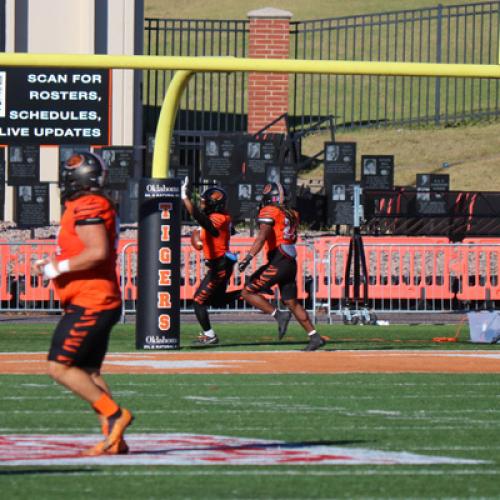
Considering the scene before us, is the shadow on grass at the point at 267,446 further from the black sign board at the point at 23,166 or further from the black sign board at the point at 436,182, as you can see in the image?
the black sign board at the point at 436,182

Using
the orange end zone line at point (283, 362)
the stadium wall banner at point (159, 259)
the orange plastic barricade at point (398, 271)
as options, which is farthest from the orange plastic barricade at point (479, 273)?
the stadium wall banner at point (159, 259)

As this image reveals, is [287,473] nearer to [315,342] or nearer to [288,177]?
[315,342]

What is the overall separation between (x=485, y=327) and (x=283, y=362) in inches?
150

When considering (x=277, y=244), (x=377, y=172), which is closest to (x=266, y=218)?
(x=277, y=244)

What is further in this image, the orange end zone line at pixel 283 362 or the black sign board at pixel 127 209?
the black sign board at pixel 127 209

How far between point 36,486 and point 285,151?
1986 cm

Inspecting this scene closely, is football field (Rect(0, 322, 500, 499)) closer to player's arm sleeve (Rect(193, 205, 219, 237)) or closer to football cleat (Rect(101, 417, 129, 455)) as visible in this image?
football cleat (Rect(101, 417, 129, 455))

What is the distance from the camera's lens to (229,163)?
2536 centimetres

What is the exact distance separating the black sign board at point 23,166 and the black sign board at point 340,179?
14.6 feet

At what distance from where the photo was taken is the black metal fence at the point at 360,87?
113 feet

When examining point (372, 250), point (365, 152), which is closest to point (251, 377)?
point (372, 250)

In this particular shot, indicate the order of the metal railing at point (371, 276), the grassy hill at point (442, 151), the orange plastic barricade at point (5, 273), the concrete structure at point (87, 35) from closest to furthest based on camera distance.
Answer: the orange plastic barricade at point (5, 273), the metal railing at point (371, 276), the concrete structure at point (87, 35), the grassy hill at point (442, 151)

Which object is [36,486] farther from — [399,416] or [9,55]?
[9,55]

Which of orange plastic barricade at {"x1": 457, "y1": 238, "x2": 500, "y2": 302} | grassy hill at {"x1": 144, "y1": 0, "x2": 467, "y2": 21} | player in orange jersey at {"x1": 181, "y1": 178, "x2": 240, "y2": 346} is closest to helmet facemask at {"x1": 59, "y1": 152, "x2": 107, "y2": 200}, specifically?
player in orange jersey at {"x1": 181, "y1": 178, "x2": 240, "y2": 346}
